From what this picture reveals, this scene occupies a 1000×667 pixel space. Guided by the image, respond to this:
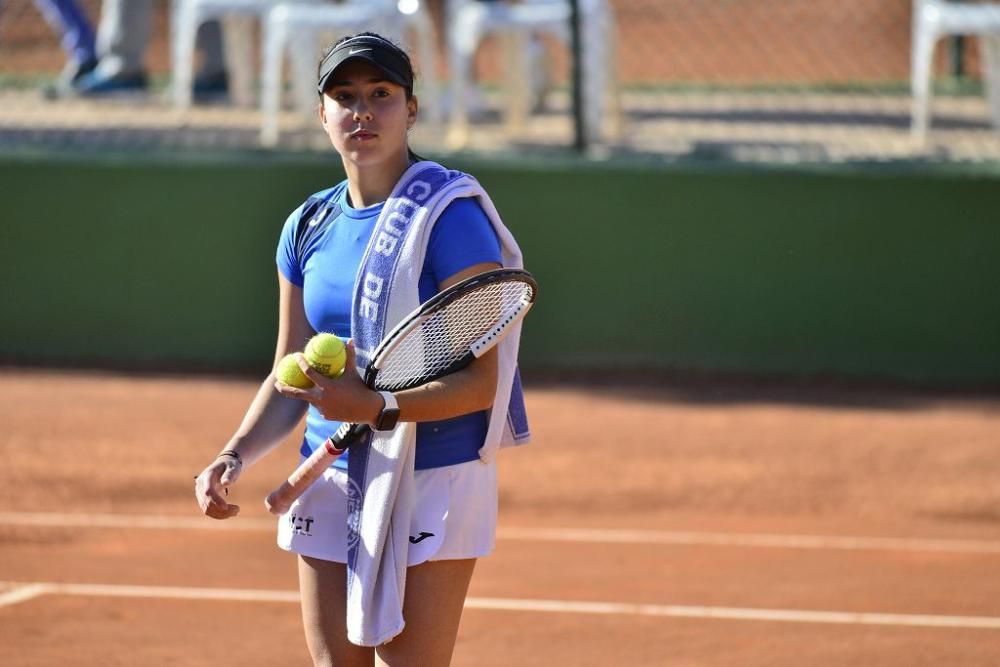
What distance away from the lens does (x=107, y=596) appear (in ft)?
19.8

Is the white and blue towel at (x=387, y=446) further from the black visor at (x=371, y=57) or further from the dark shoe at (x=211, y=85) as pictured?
the dark shoe at (x=211, y=85)

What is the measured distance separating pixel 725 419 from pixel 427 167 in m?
6.28

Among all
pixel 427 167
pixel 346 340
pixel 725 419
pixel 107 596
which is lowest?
pixel 725 419

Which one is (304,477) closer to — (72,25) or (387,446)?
(387,446)

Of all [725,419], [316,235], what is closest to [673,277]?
[725,419]

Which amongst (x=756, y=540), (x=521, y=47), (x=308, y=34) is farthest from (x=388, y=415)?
(x=521, y=47)

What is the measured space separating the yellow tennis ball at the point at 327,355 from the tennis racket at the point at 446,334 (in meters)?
0.12

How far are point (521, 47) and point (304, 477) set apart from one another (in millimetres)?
8524

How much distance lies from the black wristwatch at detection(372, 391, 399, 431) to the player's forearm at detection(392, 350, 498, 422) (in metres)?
0.01

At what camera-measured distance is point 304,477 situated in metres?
3.19

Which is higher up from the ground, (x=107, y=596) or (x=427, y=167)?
(x=427, y=167)

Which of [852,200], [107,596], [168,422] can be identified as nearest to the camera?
[107,596]

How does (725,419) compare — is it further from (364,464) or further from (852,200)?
(364,464)

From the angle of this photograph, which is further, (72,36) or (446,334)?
(72,36)
